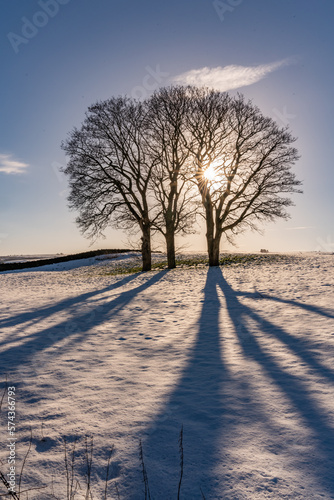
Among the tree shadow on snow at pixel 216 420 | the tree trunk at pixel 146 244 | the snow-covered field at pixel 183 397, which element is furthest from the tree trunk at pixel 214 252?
the tree shadow on snow at pixel 216 420

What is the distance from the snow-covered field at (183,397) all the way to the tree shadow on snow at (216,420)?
14mm

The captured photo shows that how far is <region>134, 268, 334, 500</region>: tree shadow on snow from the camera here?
2877mm

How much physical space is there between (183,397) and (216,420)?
75 cm

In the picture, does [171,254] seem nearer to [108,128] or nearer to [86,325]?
[108,128]

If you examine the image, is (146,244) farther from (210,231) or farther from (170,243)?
(210,231)

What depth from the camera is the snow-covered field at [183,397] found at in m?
2.93

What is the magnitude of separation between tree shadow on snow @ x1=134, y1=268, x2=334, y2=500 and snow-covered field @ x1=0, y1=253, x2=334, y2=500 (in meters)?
0.01

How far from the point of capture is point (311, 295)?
1023 cm

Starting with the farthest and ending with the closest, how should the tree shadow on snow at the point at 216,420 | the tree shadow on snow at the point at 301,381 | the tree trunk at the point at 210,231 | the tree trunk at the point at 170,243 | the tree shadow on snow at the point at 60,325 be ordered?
1. the tree trunk at the point at 170,243
2. the tree trunk at the point at 210,231
3. the tree shadow on snow at the point at 60,325
4. the tree shadow on snow at the point at 301,381
5. the tree shadow on snow at the point at 216,420

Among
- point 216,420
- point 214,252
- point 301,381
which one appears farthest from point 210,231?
point 216,420

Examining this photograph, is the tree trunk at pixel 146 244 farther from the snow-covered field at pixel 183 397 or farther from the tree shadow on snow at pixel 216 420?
the tree shadow on snow at pixel 216 420

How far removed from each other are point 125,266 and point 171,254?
6.43m

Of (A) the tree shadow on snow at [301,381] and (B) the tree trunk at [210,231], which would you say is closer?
(A) the tree shadow on snow at [301,381]

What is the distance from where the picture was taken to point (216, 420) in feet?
12.5
